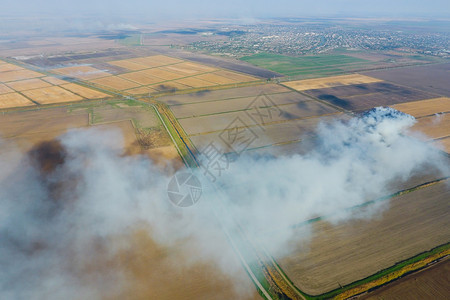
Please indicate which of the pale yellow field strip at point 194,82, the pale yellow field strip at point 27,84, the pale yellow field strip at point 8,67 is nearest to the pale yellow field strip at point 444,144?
the pale yellow field strip at point 194,82

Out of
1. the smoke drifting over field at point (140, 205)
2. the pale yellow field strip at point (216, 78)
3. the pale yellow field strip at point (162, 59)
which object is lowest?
the smoke drifting over field at point (140, 205)

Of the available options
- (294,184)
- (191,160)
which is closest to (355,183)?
(294,184)

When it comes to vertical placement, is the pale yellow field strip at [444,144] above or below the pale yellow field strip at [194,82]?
below

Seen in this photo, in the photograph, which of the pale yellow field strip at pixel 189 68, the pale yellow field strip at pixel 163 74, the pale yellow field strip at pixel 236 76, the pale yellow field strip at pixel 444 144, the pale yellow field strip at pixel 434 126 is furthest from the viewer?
the pale yellow field strip at pixel 189 68

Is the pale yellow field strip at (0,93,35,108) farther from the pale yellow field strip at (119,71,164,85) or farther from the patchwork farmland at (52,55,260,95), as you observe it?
the pale yellow field strip at (119,71,164,85)

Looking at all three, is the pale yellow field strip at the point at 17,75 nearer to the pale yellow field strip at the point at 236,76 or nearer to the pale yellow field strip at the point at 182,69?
the pale yellow field strip at the point at 182,69

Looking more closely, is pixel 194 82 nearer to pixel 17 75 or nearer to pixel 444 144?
pixel 17 75
